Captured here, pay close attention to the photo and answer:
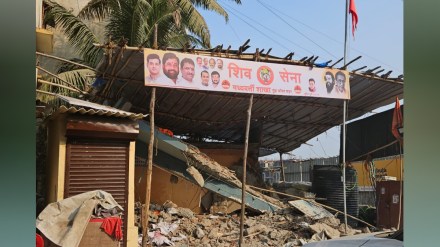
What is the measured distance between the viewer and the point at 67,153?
779cm

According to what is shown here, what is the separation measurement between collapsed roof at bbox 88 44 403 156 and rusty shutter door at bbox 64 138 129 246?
5.70ft

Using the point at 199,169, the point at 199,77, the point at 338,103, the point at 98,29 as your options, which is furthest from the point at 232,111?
the point at 98,29

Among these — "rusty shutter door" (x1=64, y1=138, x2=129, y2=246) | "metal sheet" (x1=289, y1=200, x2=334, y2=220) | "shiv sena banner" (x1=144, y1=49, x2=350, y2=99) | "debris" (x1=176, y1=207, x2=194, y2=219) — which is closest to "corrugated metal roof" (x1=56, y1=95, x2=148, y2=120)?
"rusty shutter door" (x1=64, y1=138, x2=129, y2=246)

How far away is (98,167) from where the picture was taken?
26.1 ft

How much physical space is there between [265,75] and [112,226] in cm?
420

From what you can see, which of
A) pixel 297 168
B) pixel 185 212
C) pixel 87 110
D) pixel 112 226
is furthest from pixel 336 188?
pixel 297 168

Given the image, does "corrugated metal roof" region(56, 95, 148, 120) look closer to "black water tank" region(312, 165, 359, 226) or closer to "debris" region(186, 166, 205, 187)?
"debris" region(186, 166, 205, 187)

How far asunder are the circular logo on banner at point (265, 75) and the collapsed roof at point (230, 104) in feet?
0.92

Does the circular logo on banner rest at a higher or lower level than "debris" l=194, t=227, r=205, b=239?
higher

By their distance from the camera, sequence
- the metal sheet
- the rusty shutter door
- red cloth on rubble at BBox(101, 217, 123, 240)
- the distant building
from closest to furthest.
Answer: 1. red cloth on rubble at BBox(101, 217, 123, 240)
2. the rusty shutter door
3. the metal sheet
4. the distant building

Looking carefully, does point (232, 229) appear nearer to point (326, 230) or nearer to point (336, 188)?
point (326, 230)

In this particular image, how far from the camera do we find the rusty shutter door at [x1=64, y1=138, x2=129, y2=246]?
25.7ft

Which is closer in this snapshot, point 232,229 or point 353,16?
point 232,229
